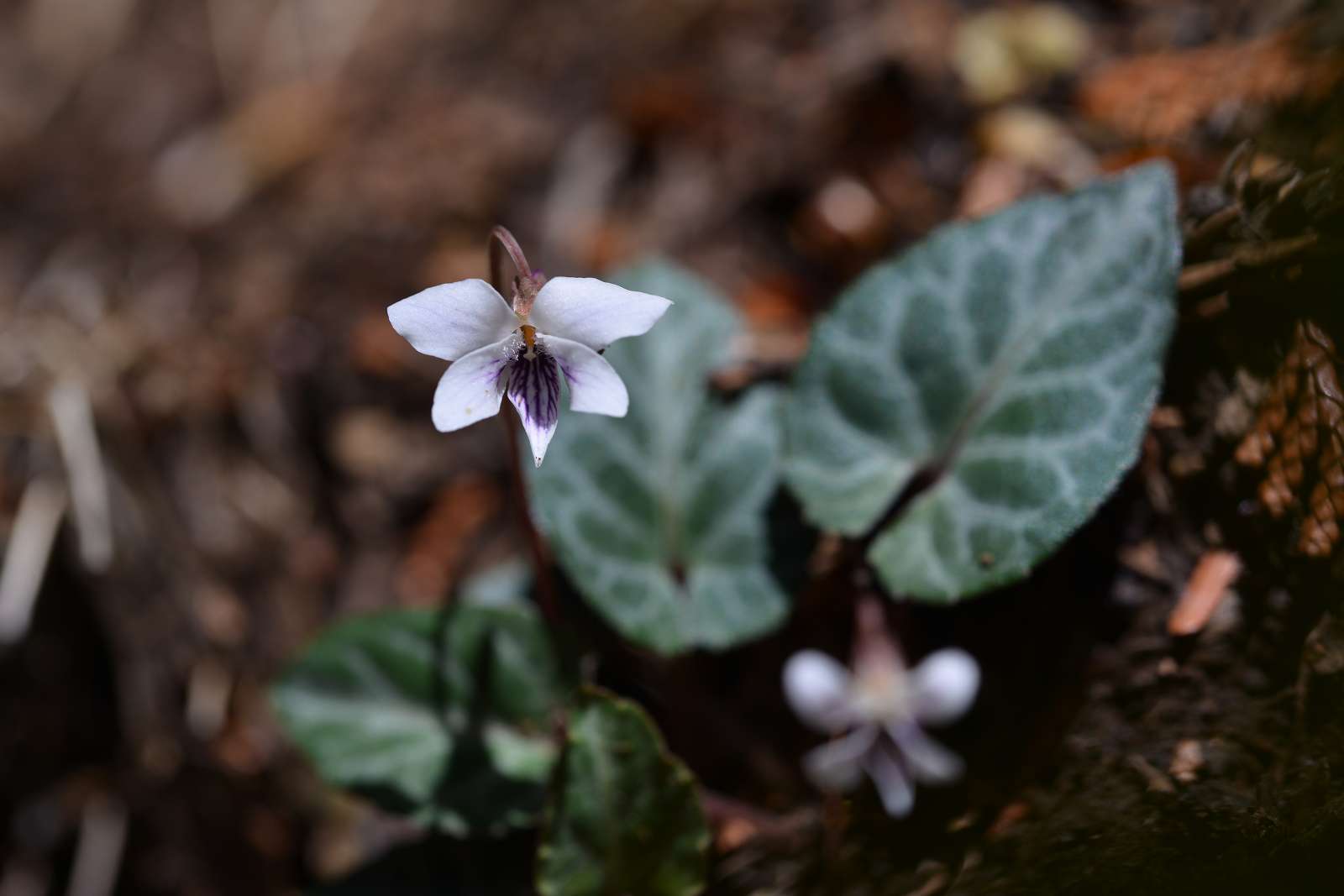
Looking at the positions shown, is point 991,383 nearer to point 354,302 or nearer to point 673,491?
point 673,491

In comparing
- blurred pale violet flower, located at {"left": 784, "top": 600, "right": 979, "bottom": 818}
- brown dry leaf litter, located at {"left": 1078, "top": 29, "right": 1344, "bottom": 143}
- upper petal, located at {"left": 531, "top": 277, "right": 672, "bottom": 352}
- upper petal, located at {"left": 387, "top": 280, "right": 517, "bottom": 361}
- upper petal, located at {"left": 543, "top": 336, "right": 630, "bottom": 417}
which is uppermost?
brown dry leaf litter, located at {"left": 1078, "top": 29, "right": 1344, "bottom": 143}

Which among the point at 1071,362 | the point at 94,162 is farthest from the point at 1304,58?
the point at 94,162

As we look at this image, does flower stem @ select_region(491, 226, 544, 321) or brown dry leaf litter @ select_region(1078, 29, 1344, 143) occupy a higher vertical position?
brown dry leaf litter @ select_region(1078, 29, 1344, 143)

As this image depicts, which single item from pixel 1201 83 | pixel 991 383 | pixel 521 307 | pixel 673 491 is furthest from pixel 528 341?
pixel 1201 83

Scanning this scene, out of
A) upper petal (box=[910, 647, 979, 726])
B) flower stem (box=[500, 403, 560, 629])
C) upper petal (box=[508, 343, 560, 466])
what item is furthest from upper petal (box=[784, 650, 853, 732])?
upper petal (box=[508, 343, 560, 466])

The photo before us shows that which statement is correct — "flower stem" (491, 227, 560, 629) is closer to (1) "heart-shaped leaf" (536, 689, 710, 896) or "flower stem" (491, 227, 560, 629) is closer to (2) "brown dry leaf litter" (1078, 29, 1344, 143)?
(1) "heart-shaped leaf" (536, 689, 710, 896)

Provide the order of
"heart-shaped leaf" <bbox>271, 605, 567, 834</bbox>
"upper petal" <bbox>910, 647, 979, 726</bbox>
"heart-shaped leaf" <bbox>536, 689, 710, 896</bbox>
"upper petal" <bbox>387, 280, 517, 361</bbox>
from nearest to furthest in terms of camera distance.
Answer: "upper petal" <bbox>387, 280, 517, 361</bbox> < "heart-shaped leaf" <bbox>536, 689, 710, 896</bbox> < "upper petal" <bbox>910, 647, 979, 726</bbox> < "heart-shaped leaf" <bbox>271, 605, 567, 834</bbox>

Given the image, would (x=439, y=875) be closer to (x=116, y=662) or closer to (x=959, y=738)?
(x=959, y=738)

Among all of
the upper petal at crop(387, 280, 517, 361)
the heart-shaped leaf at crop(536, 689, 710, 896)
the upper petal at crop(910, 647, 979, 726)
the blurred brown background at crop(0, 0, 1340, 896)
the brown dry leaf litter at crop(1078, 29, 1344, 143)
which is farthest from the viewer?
the blurred brown background at crop(0, 0, 1340, 896)
